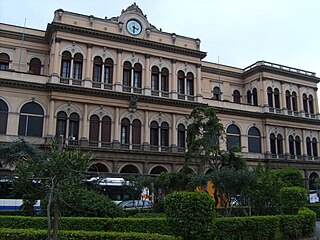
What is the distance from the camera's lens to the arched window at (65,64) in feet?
110

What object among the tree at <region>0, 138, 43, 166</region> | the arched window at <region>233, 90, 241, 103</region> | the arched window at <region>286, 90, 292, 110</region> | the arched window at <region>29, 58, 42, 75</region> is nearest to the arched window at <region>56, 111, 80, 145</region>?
the tree at <region>0, 138, 43, 166</region>

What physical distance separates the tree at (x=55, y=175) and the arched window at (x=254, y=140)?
3256 centimetres

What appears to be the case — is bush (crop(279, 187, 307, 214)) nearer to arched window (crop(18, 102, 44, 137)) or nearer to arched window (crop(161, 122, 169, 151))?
arched window (crop(161, 122, 169, 151))

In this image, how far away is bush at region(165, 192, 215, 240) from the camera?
1237cm

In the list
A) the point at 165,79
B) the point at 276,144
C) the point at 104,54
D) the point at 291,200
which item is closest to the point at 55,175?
the point at 291,200

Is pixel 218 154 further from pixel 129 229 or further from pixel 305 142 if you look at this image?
pixel 305 142

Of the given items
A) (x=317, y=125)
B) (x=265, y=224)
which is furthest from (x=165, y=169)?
(x=317, y=125)

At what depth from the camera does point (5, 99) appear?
101 ft

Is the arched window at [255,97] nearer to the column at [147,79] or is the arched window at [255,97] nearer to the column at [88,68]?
the column at [147,79]

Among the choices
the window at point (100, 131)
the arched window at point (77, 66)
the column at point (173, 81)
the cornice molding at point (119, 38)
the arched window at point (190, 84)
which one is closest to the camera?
the window at point (100, 131)

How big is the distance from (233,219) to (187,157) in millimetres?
11217

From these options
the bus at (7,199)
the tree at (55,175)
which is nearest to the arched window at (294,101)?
the bus at (7,199)

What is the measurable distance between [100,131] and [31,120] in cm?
621

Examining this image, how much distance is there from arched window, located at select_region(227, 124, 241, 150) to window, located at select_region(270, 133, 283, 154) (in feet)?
15.9
